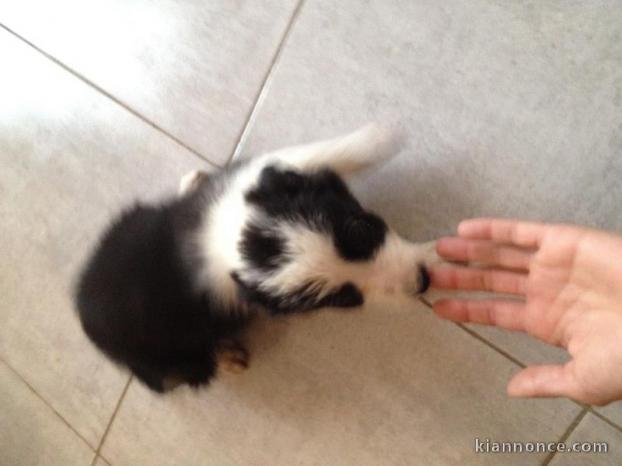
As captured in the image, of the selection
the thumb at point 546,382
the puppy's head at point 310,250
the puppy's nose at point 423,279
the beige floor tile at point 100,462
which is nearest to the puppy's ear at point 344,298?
the puppy's head at point 310,250

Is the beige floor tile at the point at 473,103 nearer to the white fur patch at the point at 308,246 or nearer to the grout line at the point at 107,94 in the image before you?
the white fur patch at the point at 308,246

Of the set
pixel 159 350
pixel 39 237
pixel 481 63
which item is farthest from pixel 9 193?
pixel 481 63

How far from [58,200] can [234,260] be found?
961 mm

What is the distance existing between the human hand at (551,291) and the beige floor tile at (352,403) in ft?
0.68

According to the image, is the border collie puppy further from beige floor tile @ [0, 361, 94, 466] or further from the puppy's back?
beige floor tile @ [0, 361, 94, 466]

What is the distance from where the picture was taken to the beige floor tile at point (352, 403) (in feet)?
4.90

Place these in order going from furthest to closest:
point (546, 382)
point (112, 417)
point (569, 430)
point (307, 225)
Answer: point (112, 417)
point (569, 430)
point (307, 225)
point (546, 382)

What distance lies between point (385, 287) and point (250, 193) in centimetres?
39

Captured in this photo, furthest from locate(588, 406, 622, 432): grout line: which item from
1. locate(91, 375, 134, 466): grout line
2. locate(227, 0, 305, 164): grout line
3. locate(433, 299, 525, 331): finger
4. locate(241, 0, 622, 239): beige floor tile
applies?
locate(91, 375, 134, 466): grout line

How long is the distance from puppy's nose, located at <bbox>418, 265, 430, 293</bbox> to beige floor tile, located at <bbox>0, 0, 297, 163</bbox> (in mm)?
723

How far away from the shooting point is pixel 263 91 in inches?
65.2

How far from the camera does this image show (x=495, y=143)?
1.46 meters

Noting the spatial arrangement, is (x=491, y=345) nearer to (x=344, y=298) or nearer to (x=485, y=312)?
(x=485, y=312)

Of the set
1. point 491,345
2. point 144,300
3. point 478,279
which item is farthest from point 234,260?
point 491,345
